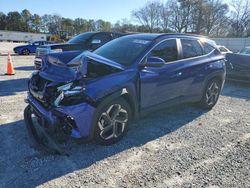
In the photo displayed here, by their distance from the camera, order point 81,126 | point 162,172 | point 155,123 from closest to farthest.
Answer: point 162,172 → point 81,126 → point 155,123

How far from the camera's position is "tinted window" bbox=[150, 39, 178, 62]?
479cm

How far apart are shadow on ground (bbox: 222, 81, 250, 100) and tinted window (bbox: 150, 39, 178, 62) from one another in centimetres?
383

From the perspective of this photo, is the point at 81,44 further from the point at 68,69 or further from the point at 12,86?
the point at 68,69

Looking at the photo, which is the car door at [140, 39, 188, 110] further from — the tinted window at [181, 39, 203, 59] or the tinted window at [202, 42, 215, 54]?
the tinted window at [202, 42, 215, 54]

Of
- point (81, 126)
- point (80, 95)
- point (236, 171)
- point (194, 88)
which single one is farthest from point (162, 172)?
point (194, 88)

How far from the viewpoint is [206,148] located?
14.0 ft

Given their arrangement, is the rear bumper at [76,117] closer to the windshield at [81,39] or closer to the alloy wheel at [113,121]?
the alloy wheel at [113,121]

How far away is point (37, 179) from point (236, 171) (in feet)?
8.56

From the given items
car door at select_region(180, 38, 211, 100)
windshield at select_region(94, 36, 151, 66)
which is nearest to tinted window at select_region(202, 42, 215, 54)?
car door at select_region(180, 38, 211, 100)

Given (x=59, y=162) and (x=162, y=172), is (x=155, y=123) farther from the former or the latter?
(x=59, y=162)

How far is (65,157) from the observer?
3791 millimetres

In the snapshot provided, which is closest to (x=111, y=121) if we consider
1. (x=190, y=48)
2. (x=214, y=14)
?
(x=190, y=48)

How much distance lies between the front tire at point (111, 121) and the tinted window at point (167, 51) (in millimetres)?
1213

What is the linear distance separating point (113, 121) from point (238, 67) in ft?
22.5
